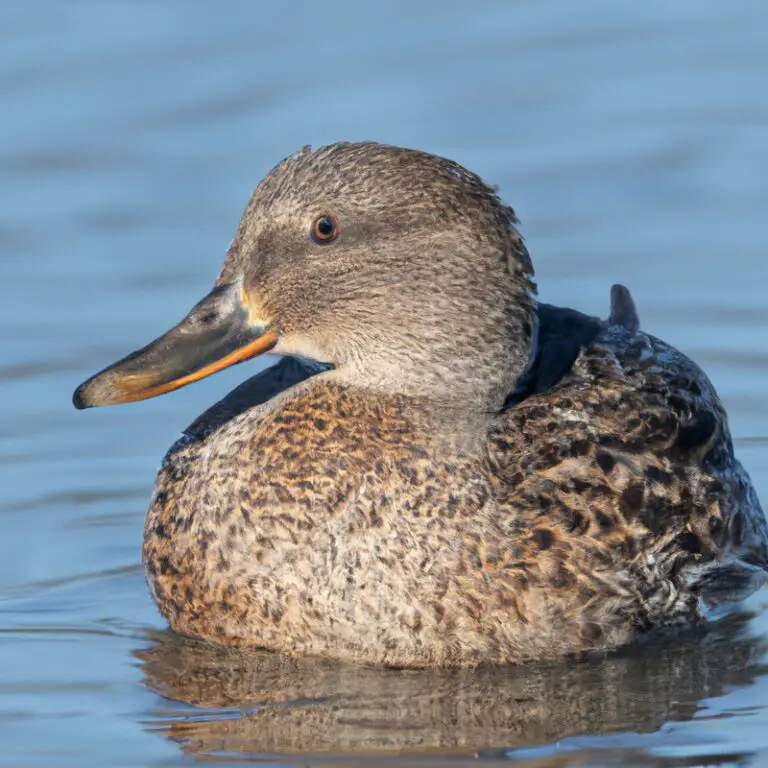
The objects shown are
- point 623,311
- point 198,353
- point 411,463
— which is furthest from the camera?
point 623,311

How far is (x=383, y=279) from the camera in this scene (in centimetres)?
796

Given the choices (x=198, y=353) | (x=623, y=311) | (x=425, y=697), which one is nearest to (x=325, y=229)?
(x=198, y=353)

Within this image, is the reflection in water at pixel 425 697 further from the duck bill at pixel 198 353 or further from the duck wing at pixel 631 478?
the duck bill at pixel 198 353

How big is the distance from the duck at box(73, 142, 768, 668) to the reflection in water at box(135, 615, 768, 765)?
76 millimetres

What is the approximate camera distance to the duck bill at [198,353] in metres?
8.07

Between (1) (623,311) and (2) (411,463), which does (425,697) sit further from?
(1) (623,311)

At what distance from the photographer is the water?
7418 millimetres

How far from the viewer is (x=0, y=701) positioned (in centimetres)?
766

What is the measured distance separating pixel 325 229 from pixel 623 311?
185cm

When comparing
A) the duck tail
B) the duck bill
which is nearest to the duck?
the duck bill

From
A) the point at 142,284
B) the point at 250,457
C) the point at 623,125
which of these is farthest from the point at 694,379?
the point at 623,125

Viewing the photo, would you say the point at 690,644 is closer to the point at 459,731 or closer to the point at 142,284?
the point at 459,731

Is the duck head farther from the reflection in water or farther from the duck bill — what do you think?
the reflection in water

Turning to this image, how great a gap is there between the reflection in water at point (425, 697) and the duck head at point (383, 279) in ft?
3.22
